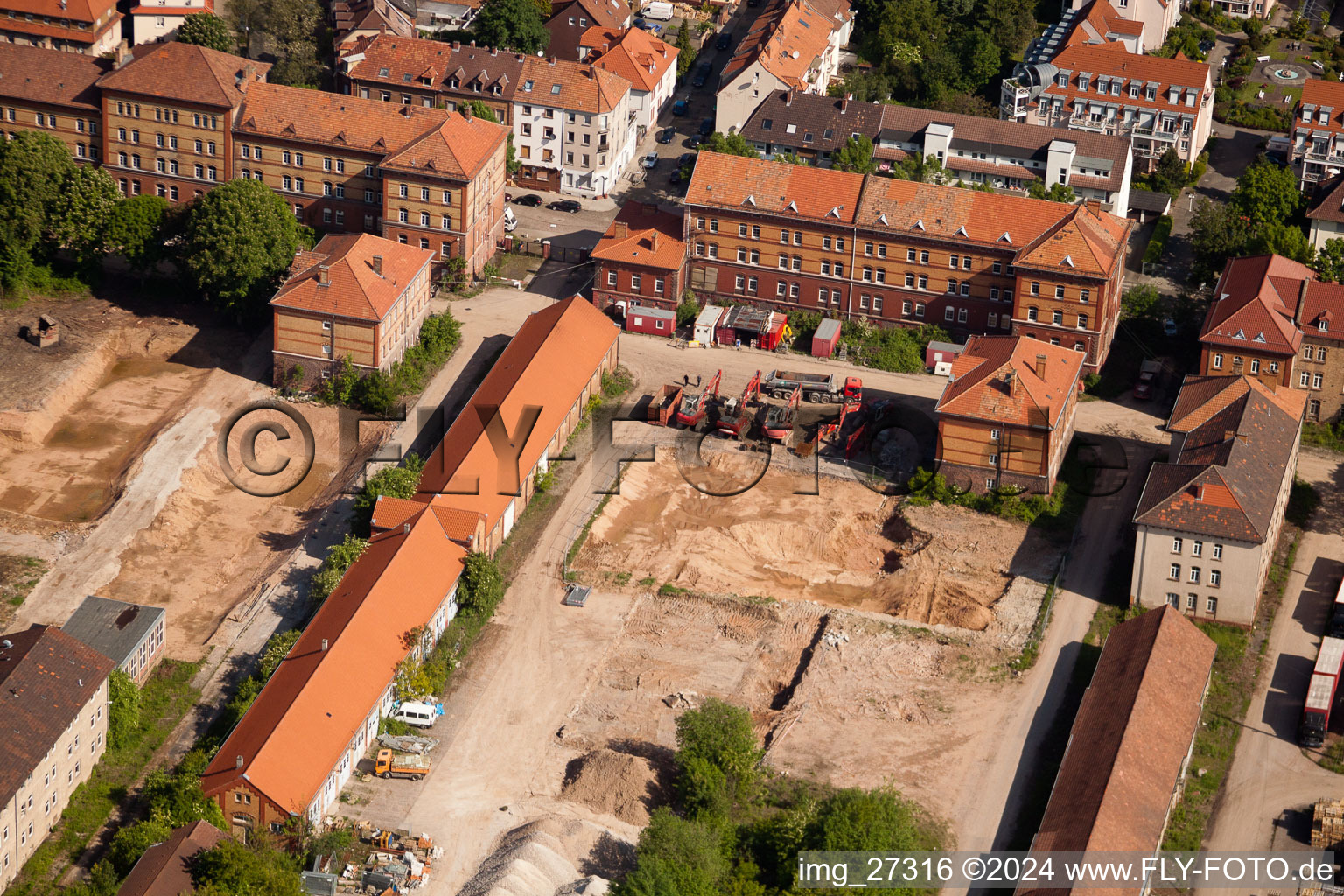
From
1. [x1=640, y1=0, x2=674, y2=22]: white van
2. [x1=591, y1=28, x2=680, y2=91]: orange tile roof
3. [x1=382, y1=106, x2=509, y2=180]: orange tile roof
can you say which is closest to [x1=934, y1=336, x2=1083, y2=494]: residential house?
[x1=382, y1=106, x2=509, y2=180]: orange tile roof

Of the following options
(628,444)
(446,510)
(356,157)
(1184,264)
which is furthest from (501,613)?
(1184,264)

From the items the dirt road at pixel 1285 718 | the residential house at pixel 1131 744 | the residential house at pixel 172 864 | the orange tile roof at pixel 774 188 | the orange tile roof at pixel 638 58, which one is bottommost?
the residential house at pixel 172 864

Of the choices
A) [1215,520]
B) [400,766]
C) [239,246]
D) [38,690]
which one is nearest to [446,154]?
[239,246]

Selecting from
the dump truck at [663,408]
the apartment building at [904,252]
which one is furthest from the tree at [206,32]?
the dump truck at [663,408]

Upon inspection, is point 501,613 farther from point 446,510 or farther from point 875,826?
point 875,826

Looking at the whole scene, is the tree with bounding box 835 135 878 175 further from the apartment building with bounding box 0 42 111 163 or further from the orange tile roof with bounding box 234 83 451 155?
the apartment building with bounding box 0 42 111 163

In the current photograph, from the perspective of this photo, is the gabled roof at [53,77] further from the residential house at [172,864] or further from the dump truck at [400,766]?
the residential house at [172,864]
